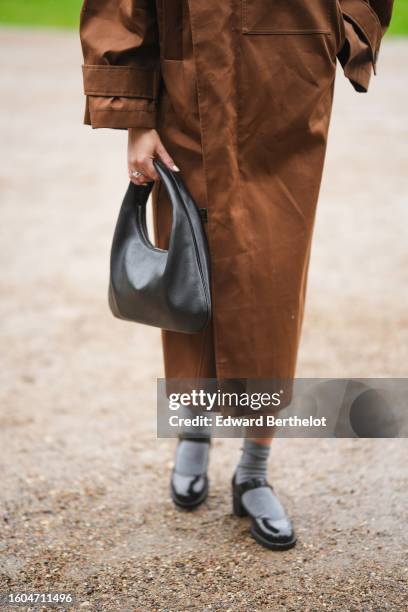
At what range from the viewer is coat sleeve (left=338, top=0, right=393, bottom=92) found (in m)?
2.12

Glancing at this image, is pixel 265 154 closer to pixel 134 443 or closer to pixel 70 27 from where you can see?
pixel 134 443

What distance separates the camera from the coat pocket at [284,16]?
76.6 inches

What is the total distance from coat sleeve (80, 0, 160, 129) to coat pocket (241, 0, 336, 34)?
0.27 m

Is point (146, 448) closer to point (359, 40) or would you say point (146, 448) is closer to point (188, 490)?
point (188, 490)

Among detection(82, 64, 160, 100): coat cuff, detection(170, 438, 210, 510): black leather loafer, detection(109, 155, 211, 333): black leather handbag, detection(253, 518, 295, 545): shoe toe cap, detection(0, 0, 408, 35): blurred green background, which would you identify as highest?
detection(82, 64, 160, 100): coat cuff

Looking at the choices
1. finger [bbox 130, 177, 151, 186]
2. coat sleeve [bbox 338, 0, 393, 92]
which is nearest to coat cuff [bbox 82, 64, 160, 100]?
finger [bbox 130, 177, 151, 186]

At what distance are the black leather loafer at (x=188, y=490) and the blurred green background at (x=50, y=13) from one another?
15063 millimetres

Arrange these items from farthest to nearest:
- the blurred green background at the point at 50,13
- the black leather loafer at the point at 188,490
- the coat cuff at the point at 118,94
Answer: the blurred green background at the point at 50,13, the black leather loafer at the point at 188,490, the coat cuff at the point at 118,94

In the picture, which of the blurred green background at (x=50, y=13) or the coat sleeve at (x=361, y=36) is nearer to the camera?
the coat sleeve at (x=361, y=36)

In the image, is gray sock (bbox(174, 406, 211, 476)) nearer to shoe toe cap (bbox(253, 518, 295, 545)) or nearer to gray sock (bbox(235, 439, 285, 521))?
gray sock (bbox(235, 439, 285, 521))

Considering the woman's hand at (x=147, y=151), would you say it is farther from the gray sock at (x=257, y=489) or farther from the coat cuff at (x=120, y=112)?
the gray sock at (x=257, y=489)

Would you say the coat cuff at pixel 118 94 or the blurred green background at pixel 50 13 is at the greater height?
the coat cuff at pixel 118 94

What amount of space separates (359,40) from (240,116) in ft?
1.43

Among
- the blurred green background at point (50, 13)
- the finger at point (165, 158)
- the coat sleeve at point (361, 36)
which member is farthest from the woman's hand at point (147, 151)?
the blurred green background at point (50, 13)
